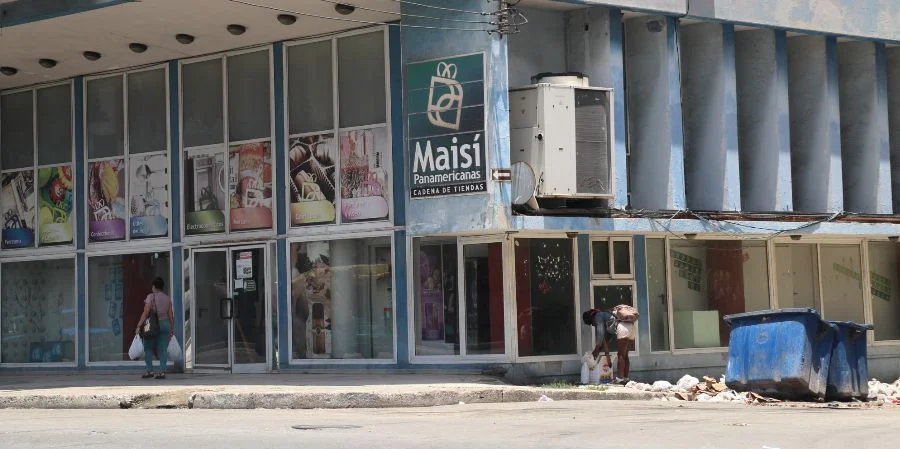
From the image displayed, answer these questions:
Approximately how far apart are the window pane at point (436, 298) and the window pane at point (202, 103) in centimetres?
468

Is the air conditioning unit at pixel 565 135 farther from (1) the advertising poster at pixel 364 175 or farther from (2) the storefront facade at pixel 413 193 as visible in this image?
(1) the advertising poster at pixel 364 175

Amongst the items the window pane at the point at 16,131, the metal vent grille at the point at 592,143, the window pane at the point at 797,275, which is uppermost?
the window pane at the point at 16,131

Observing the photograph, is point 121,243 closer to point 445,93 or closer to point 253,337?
point 253,337

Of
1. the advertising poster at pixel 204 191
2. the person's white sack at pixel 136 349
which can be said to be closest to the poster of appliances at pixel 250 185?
the advertising poster at pixel 204 191

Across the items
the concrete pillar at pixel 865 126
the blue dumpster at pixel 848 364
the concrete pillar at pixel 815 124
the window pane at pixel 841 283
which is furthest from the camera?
the concrete pillar at pixel 865 126

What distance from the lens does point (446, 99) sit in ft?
64.5

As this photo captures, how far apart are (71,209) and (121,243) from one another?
4.64 feet

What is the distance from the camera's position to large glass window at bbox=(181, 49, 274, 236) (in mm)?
22250

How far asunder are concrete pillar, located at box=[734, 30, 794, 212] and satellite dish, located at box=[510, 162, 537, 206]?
18.8ft

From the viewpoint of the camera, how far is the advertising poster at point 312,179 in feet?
70.4

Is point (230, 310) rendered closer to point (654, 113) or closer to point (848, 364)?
point (654, 113)

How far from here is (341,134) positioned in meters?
21.4

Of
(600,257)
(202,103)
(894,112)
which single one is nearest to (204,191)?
(202,103)

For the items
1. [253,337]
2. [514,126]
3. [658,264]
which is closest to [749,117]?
[658,264]
